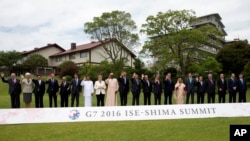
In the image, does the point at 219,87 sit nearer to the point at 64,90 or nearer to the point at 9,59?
the point at 64,90

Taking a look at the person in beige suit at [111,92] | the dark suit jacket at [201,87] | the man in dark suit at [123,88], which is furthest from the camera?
the dark suit jacket at [201,87]

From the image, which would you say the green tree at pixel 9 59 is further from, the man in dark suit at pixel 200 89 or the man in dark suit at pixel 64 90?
the man in dark suit at pixel 200 89

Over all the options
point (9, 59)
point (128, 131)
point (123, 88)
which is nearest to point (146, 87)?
point (123, 88)

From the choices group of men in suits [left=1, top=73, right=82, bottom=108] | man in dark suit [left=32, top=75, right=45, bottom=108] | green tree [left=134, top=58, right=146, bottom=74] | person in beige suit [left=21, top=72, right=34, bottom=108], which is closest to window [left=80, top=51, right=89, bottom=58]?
→ green tree [left=134, top=58, right=146, bottom=74]

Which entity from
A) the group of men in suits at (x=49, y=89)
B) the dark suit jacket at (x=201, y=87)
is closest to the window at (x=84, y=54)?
the group of men in suits at (x=49, y=89)

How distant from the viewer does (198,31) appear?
122 feet

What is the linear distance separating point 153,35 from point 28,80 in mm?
26547

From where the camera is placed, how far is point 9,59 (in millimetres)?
55750

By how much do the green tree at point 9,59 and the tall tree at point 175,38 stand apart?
26636 mm

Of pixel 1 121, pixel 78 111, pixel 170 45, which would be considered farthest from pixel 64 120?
pixel 170 45

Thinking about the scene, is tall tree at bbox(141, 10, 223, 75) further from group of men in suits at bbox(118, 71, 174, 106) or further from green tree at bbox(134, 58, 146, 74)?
group of men in suits at bbox(118, 71, 174, 106)

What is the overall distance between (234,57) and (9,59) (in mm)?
36204

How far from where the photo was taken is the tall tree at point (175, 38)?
37344mm

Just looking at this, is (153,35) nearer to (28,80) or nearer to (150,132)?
(28,80)
